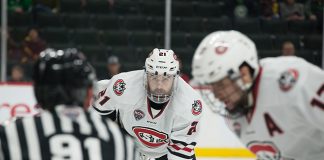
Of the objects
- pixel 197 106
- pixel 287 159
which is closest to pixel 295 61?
pixel 287 159

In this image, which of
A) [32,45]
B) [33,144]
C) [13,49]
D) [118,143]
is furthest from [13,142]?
[32,45]

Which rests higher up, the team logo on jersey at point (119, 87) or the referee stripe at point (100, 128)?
the referee stripe at point (100, 128)

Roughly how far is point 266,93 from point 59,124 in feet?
3.06

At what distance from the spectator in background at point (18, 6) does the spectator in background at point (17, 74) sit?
620 millimetres

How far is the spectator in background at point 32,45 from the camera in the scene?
7590mm

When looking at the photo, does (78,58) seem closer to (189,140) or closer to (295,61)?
(295,61)

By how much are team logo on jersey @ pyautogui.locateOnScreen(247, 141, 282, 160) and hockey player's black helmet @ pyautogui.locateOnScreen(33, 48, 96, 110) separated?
3.22 ft

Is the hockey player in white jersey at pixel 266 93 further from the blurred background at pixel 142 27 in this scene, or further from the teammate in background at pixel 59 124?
the blurred background at pixel 142 27

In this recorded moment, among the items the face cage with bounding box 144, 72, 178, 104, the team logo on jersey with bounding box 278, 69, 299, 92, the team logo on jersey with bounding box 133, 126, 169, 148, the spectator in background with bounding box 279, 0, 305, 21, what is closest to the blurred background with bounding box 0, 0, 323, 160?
Result: the spectator in background with bounding box 279, 0, 305, 21

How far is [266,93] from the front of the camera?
299cm

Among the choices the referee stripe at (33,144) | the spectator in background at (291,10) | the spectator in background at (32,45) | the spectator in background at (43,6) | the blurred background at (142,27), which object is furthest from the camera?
the spectator in background at (43,6)

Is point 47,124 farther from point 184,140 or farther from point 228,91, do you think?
point 184,140

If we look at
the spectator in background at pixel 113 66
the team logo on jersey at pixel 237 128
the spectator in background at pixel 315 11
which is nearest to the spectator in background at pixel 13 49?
the spectator in background at pixel 113 66

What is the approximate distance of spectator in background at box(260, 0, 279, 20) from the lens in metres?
8.14
